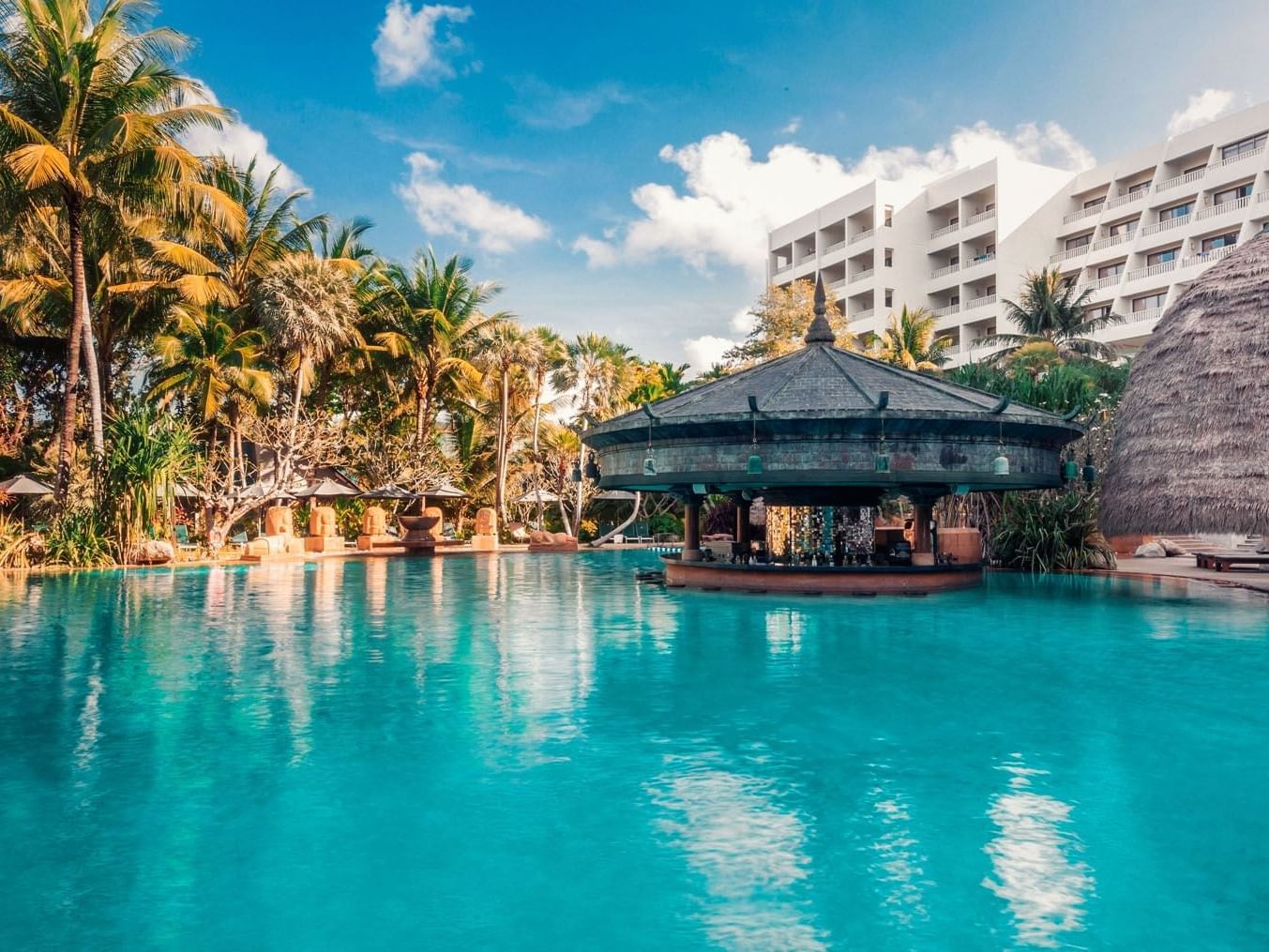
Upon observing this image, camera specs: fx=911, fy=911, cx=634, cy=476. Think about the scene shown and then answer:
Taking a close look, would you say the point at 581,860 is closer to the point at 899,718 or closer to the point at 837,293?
the point at 899,718

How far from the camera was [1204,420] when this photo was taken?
18.0 m

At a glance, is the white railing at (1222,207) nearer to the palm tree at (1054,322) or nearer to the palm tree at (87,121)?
the palm tree at (1054,322)

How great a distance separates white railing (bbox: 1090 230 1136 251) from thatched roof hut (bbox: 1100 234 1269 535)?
110 ft

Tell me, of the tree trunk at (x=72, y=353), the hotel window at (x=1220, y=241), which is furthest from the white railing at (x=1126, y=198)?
the tree trunk at (x=72, y=353)

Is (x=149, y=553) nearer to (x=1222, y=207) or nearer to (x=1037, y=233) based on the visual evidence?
(x=1222, y=207)

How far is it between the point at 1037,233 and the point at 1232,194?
36.1 ft

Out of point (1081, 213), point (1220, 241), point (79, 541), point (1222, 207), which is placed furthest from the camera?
point (1081, 213)

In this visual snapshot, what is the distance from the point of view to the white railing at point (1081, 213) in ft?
176

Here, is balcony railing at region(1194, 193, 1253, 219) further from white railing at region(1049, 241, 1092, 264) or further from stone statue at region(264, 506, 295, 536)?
stone statue at region(264, 506, 295, 536)

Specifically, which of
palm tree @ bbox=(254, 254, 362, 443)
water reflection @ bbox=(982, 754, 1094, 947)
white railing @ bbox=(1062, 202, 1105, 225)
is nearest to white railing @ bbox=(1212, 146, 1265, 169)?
white railing @ bbox=(1062, 202, 1105, 225)

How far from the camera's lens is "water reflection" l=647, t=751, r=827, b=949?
393cm

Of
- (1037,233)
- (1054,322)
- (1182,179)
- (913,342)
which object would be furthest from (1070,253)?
(913,342)

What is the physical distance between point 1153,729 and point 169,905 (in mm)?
6885

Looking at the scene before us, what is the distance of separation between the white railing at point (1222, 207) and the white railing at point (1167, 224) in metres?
0.53
